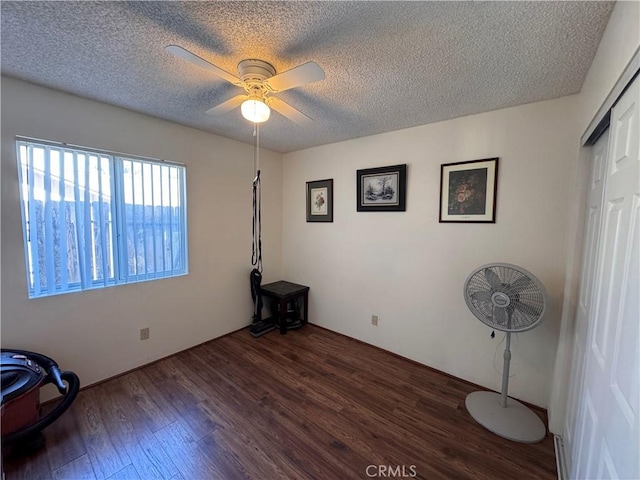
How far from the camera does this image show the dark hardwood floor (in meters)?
1.48

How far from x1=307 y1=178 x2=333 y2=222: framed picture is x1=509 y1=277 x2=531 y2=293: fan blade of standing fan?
1.97m

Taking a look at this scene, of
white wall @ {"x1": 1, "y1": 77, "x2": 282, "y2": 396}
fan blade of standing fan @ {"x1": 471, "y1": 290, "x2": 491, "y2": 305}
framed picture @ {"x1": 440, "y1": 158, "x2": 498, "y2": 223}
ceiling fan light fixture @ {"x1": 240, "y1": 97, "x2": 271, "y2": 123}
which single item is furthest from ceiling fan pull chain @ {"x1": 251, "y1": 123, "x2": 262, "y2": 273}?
fan blade of standing fan @ {"x1": 471, "y1": 290, "x2": 491, "y2": 305}

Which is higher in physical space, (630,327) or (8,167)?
(8,167)

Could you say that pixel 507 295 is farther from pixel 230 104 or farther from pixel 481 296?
pixel 230 104

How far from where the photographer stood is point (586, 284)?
144cm

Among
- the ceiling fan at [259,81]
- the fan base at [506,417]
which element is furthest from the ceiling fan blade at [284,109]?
the fan base at [506,417]

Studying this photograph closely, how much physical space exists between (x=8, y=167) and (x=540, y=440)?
4.03 meters

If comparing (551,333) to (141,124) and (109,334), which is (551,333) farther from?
(141,124)

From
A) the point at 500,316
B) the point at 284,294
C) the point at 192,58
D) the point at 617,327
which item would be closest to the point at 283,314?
the point at 284,294

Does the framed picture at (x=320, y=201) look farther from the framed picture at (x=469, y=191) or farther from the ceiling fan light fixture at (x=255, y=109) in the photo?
the ceiling fan light fixture at (x=255, y=109)

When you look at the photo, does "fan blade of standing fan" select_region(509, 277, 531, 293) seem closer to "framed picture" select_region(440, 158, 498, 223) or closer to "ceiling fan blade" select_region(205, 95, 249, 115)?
"framed picture" select_region(440, 158, 498, 223)

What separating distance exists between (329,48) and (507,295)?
6.35 feet

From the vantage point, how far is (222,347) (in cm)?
286

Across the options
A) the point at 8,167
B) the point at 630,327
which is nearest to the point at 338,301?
the point at 630,327
